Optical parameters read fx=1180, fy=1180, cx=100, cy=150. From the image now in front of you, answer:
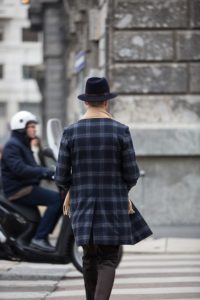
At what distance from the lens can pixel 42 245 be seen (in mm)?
10812

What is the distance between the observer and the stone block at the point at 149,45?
53.1 ft

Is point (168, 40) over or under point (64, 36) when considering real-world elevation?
over

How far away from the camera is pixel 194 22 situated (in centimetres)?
1627

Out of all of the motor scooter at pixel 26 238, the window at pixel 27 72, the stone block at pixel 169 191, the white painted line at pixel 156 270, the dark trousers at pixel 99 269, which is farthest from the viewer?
the window at pixel 27 72

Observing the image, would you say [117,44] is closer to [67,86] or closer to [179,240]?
[179,240]

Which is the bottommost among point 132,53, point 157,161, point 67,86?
point 67,86

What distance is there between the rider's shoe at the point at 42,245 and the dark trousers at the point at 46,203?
5 cm

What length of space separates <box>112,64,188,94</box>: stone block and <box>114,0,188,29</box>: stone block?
0.56 m

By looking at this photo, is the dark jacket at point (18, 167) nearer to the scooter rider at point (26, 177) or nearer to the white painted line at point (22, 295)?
the scooter rider at point (26, 177)

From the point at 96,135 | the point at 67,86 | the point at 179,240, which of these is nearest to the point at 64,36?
the point at 67,86

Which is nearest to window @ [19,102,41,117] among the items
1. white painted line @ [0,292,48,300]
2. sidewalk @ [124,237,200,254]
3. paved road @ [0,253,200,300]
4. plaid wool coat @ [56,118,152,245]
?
sidewalk @ [124,237,200,254]

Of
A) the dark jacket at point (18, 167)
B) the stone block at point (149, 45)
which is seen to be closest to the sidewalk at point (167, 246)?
A: the dark jacket at point (18, 167)

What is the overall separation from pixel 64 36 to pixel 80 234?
28561 millimetres

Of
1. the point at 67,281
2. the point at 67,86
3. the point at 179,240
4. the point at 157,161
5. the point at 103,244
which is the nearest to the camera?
the point at 103,244
